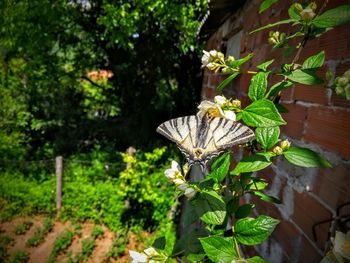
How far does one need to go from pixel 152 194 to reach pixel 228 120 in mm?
4657

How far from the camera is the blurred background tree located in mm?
5715

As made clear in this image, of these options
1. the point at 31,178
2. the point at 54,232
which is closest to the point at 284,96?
the point at 54,232

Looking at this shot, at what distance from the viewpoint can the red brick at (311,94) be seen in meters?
1.07

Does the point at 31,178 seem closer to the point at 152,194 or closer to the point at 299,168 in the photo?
the point at 152,194

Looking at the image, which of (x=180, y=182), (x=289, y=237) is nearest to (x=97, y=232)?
(x=289, y=237)

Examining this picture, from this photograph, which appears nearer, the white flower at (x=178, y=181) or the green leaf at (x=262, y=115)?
the green leaf at (x=262, y=115)

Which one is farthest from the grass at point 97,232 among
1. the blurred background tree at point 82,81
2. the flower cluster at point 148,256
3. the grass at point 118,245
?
the flower cluster at point 148,256

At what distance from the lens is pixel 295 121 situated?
127cm

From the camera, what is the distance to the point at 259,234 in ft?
3.03

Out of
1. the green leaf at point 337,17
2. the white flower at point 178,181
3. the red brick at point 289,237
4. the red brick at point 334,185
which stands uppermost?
the green leaf at point 337,17

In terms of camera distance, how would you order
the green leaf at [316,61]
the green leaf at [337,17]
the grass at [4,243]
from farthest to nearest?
the grass at [4,243] → the green leaf at [316,61] → the green leaf at [337,17]

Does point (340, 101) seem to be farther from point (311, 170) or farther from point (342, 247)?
point (342, 247)

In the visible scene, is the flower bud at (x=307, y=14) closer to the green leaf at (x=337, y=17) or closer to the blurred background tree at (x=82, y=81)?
the green leaf at (x=337, y=17)

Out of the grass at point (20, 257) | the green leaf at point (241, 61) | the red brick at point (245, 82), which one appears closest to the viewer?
the green leaf at point (241, 61)
